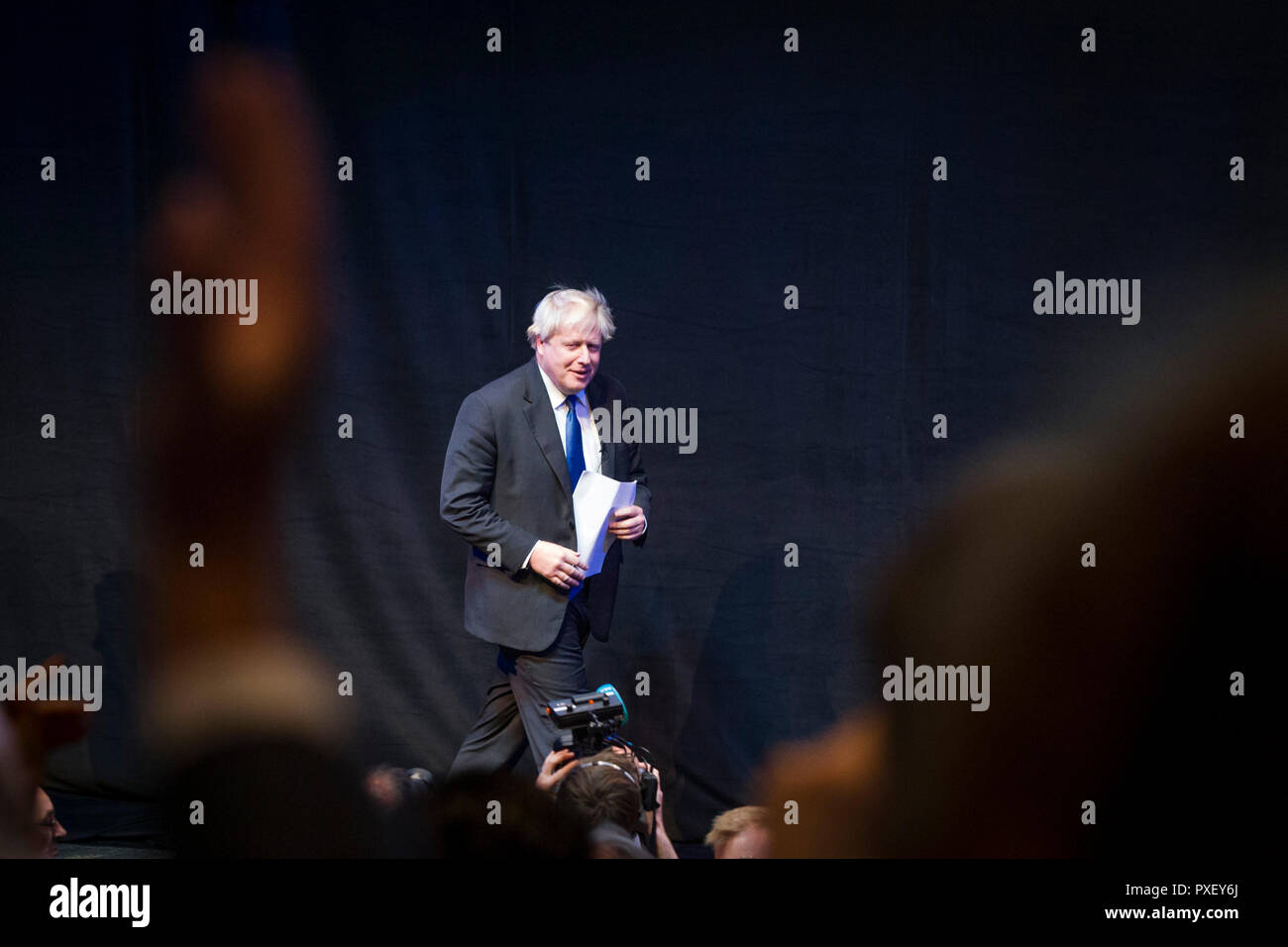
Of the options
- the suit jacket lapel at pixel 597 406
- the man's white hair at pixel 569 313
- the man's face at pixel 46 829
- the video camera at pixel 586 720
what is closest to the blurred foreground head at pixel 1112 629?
the video camera at pixel 586 720

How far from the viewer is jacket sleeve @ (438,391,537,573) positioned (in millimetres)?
3754

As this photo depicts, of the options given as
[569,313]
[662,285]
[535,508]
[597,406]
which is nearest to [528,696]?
[535,508]

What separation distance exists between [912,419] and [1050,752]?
1.41 meters

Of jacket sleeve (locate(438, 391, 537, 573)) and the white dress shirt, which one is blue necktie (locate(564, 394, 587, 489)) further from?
jacket sleeve (locate(438, 391, 537, 573))

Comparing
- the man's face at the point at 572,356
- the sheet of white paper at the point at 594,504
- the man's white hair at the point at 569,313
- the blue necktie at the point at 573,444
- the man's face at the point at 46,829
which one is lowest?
the man's face at the point at 46,829

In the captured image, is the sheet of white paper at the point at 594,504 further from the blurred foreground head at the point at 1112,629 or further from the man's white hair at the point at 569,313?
the blurred foreground head at the point at 1112,629

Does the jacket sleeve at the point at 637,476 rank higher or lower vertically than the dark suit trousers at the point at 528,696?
higher

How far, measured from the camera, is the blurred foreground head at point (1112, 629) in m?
4.59

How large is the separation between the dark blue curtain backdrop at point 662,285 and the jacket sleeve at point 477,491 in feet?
3.00

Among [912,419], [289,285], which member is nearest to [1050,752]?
[912,419]

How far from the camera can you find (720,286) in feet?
15.5

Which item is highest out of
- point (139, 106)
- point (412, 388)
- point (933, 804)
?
point (139, 106)

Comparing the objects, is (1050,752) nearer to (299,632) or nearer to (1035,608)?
(1035,608)
